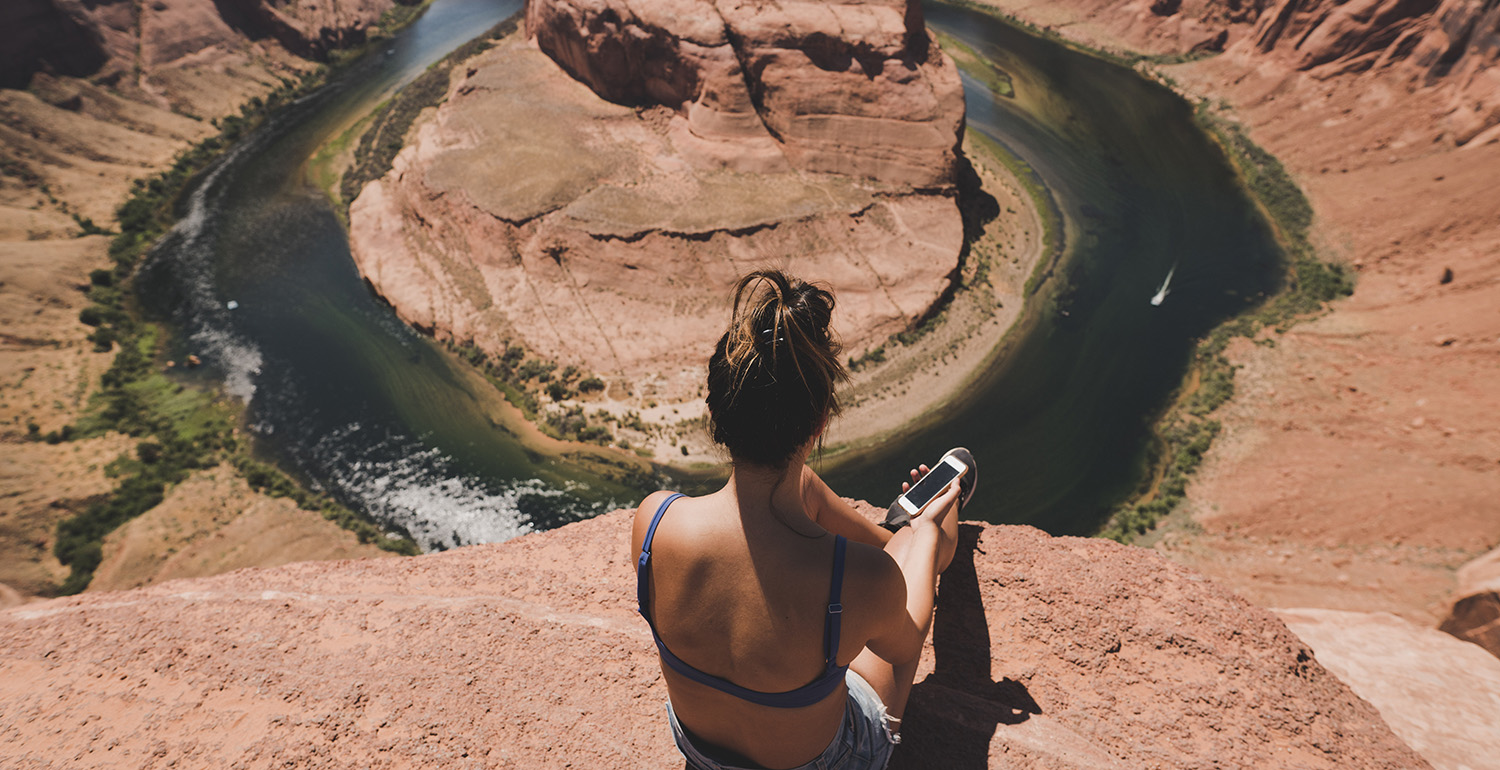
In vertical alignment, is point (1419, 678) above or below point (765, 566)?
below

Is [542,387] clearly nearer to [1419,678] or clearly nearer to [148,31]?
[1419,678]

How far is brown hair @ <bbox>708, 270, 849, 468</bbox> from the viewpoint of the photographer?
2275 millimetres

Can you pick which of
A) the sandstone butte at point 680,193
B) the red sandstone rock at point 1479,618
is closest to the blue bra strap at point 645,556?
the red sandstone rock at point 1479,618

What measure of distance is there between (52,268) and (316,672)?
100 ft

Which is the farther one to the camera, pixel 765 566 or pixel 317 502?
pixel 317 502

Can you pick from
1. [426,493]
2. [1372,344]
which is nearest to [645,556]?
[426,493]

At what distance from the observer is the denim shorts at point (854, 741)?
10.4 ft

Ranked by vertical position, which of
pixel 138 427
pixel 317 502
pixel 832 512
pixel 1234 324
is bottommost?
pixel 317 502

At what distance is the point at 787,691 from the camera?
2.74 m

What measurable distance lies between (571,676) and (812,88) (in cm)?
2456

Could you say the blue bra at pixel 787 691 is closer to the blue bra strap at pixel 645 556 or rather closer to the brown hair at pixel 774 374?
the blue bra strap at pixel 645 556

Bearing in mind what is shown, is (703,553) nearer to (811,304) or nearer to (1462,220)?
(811,304)

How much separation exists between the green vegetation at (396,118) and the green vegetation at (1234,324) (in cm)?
3208

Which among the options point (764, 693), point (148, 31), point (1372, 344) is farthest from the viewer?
point (148, 31)
